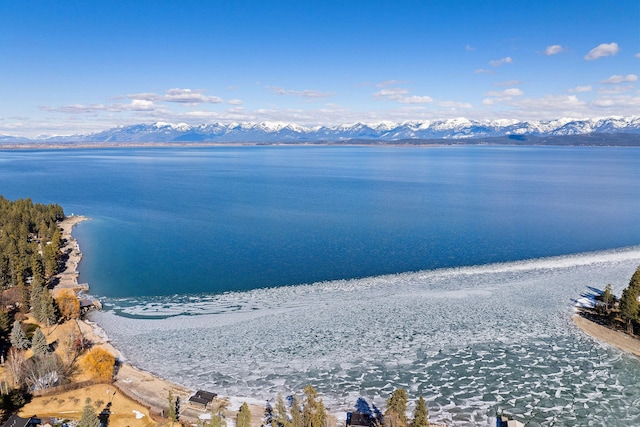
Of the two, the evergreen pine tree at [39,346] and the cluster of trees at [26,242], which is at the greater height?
the cluster of trees at [26,242]

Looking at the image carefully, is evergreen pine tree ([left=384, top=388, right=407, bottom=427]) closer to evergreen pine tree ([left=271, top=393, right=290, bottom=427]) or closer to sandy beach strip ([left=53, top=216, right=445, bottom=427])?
sandy beach strip ([left=53, top=216, right=445, bottom=427])

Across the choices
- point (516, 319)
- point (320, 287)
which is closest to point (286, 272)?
point (320, 287)

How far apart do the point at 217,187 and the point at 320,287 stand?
65876mm

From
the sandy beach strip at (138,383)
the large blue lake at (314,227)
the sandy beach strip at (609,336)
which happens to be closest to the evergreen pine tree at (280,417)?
the sandy beach strip at (138,383)

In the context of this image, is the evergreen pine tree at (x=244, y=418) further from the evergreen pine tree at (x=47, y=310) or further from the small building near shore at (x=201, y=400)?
the evergreen pine tree at (x=47, y=310)

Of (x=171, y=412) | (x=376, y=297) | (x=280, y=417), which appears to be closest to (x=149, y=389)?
(x=171, y=412)

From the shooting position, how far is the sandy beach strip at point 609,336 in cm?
2673

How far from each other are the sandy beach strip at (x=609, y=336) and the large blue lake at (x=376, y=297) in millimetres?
891

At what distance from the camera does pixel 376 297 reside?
34969mm

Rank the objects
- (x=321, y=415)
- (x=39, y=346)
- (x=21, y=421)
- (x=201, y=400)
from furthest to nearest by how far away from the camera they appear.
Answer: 1. (x=39, y=346)
2. (x=201, y=400)
3. (x=21, y=421)
4. (x=321, y=415)

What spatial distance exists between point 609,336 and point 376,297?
1602cm

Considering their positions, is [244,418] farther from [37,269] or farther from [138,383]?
[37,269]

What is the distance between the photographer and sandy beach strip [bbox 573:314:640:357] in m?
26.7

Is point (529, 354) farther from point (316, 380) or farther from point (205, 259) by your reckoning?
point (205, 259)
